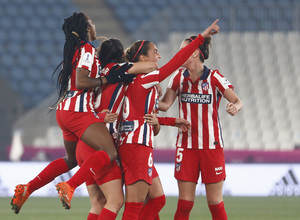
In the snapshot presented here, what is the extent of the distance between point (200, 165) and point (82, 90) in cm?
109

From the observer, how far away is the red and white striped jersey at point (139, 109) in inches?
154

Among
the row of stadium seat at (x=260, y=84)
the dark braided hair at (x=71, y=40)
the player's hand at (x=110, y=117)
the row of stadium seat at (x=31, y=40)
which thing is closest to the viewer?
the player's hand at (x=110, y=117)

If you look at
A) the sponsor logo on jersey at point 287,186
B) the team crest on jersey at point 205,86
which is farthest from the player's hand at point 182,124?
the sponsor logo on jersey at point 287,186

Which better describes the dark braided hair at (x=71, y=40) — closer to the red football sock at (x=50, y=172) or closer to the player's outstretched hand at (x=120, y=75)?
the player's outstretched hand at (x=120, y=75)

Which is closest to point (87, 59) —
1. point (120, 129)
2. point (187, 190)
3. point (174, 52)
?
point (120, 129)

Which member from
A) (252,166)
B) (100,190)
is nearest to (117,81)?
(100,190)

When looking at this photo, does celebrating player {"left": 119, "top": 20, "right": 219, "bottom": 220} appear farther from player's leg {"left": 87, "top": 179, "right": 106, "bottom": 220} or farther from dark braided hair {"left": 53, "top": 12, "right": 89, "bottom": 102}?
dark braided hair {"left": 53, "top": 12, "right": 89, "bottom": 102}

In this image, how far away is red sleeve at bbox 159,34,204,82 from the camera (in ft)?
12.9

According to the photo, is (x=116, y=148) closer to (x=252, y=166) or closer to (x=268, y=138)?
(x=252, y=166)

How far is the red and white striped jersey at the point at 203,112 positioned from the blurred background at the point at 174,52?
7146 millimetres

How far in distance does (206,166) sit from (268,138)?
8940 mm

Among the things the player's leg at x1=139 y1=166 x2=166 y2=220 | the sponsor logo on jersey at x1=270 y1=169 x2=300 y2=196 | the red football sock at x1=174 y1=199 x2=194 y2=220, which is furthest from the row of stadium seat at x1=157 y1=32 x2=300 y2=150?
the player's leg at x1=139 y1=166 x2=166 y2=220

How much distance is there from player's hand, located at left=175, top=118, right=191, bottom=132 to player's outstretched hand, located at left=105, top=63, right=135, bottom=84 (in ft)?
1.96

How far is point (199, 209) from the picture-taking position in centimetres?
791
